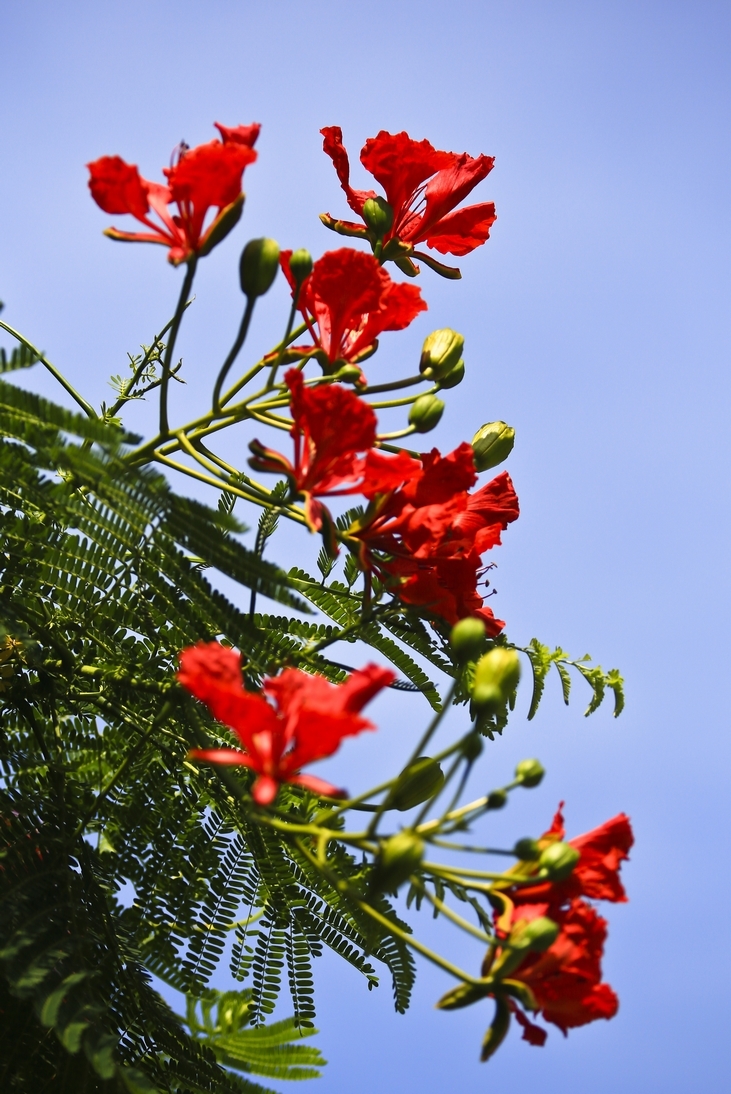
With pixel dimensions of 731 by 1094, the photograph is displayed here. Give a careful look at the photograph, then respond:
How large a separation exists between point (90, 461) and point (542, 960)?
2.75ft

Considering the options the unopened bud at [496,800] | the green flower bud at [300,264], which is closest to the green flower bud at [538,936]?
the unopened bud at [496,800]

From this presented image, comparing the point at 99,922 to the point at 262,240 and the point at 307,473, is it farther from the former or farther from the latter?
the point at 262,240

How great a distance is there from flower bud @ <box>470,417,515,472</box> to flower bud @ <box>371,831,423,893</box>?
93 cm

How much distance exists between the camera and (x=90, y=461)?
4.73 feet

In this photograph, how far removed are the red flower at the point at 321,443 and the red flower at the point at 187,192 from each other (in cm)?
24

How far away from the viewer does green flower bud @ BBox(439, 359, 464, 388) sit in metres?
1.93

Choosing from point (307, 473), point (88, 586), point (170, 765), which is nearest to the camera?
point (307, 473)

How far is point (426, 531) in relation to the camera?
167 cm

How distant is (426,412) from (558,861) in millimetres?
756

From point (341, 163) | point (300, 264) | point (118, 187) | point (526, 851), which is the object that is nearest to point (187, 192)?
point (118, 187)

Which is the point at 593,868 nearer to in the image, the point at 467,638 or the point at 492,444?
the point at 467,638

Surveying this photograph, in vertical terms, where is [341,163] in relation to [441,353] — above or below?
above

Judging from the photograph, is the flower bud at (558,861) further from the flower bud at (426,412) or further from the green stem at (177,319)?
the green stem at (177,319)

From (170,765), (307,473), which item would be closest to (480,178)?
(307,473)
